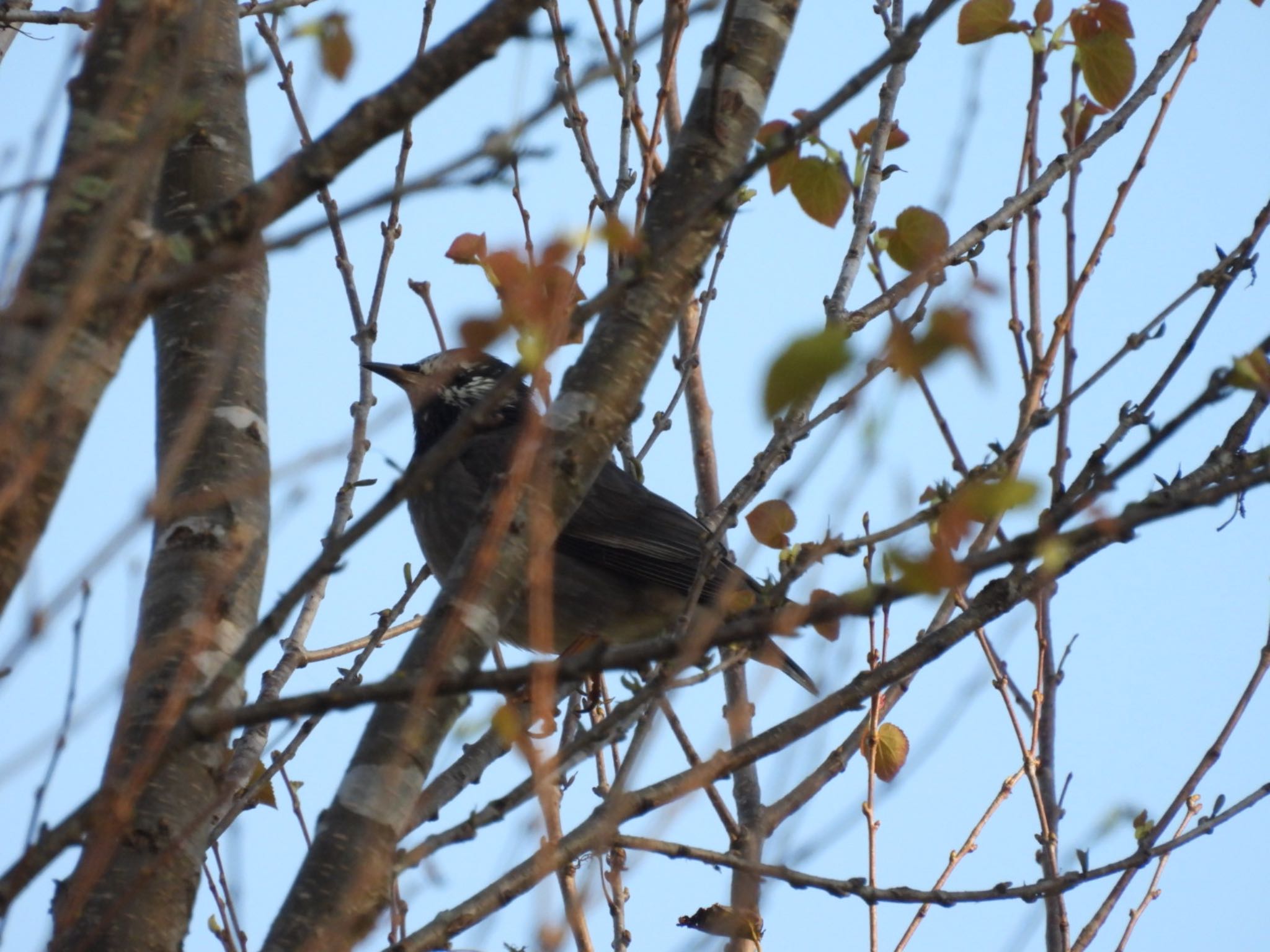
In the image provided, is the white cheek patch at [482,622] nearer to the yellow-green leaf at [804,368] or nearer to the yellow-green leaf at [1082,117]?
the yellow-green leaf at [804,368]

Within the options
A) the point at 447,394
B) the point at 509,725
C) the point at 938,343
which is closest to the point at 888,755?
the point at 509,725

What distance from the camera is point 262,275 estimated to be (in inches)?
140

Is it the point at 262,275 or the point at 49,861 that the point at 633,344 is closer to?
A: the point at 262,275

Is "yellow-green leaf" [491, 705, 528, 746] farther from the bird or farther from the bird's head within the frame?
the bird's head

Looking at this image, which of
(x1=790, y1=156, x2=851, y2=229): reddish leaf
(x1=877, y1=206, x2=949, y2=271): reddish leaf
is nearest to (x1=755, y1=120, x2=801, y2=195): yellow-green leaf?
(x1=790, y1=156, x2=851, y2=229): reddish leaf

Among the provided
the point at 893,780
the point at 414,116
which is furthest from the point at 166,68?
the point at 893,780

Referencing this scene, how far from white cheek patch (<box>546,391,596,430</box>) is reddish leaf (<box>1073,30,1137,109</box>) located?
7.60 feet

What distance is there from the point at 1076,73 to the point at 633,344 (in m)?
2.27

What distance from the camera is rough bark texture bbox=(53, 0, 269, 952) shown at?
6.72 ft

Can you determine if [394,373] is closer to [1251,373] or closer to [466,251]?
[466,251]

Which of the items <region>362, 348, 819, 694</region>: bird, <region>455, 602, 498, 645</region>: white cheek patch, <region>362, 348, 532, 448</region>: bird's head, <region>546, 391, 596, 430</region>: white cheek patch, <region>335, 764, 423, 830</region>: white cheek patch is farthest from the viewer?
<region>362, 348, 532, 448</region>: bird's head

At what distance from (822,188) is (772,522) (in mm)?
1139

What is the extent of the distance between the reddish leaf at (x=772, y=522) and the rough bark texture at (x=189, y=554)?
1381 millimetres

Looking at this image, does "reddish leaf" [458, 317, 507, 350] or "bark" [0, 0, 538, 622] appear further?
"reddish leaf" [458, 317, 507, 350]
